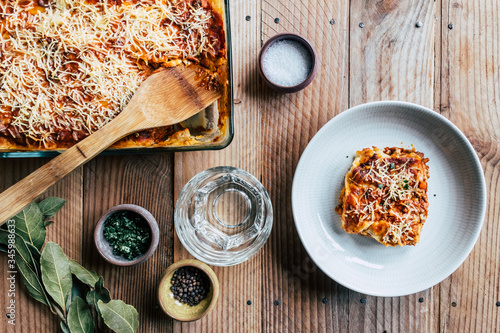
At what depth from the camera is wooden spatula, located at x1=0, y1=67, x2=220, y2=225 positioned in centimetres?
142

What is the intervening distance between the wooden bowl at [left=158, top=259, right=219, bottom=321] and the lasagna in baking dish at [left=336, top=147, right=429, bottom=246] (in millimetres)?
589

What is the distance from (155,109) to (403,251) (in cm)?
118

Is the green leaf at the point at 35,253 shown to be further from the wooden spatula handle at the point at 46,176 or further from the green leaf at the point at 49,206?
the wooden spatula handle at the point at 46,176

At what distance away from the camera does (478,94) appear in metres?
1.82

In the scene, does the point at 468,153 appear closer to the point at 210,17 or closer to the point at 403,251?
the point at 403,251

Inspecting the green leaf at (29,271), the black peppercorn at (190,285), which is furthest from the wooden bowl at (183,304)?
the green leaf at (29,271)

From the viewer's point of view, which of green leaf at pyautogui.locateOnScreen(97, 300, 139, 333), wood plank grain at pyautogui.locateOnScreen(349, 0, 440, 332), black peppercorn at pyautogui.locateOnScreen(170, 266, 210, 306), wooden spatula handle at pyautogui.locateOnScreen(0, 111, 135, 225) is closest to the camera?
wooden spatula handle at pyautogui.locateOnScreen(0, 111, 135, 225)

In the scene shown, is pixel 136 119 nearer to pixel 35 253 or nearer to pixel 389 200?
pixel 35 253

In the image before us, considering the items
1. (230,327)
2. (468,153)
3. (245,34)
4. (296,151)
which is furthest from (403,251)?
(245,34)

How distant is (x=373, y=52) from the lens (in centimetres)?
180

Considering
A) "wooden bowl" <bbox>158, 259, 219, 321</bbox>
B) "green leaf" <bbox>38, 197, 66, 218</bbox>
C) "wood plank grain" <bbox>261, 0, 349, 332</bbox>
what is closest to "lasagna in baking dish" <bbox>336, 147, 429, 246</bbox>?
"wood plank grain" <bbox>261, 0, 349, 332</bbox>

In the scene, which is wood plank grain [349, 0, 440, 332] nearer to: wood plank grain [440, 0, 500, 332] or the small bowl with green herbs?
wood plank grain [440, 0, 500, 332]

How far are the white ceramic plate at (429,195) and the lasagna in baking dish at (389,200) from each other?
0.48ft

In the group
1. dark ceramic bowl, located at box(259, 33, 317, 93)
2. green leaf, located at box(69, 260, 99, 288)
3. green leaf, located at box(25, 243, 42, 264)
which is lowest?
green leaf, located at box(69, 260, 99, 288)
